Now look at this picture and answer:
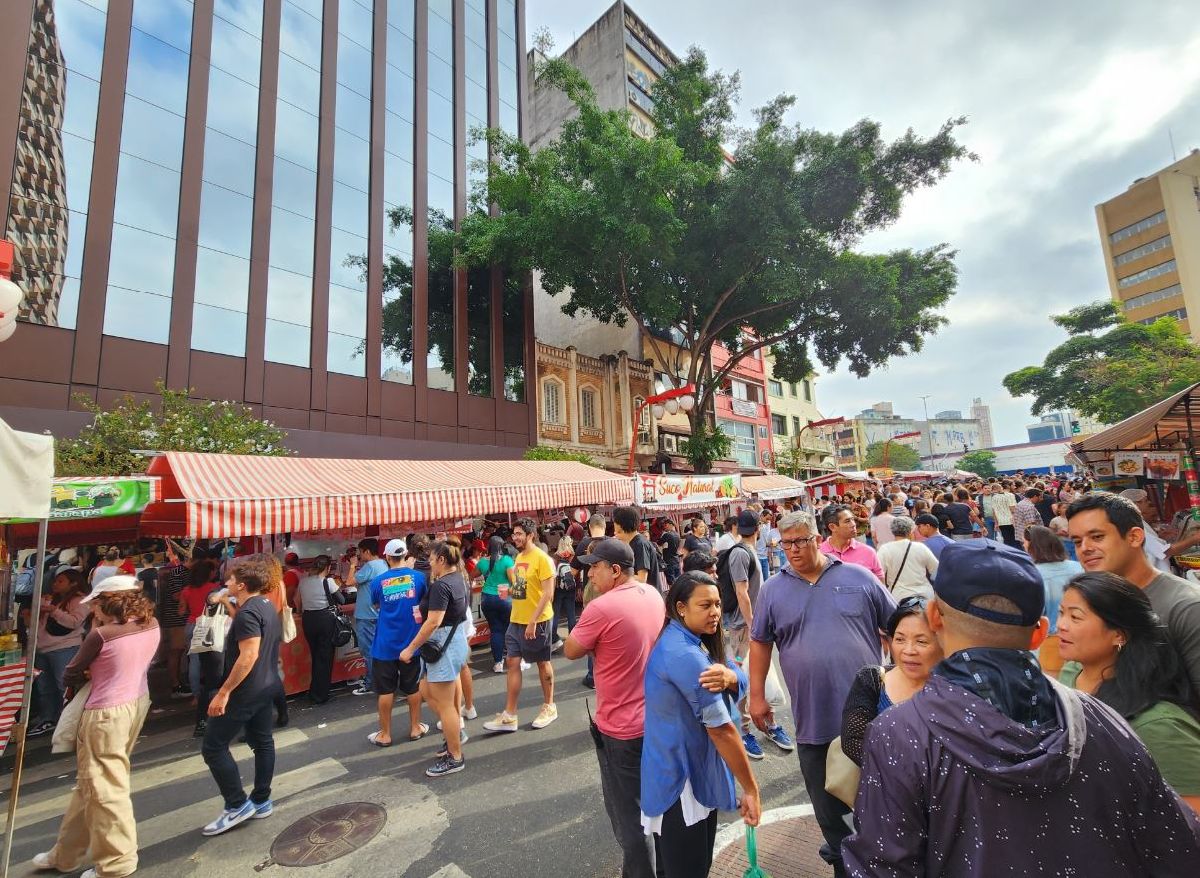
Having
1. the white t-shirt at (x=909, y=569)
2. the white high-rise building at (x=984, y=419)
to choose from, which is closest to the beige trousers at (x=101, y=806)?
the white t-shirt at (x=909, y=569)

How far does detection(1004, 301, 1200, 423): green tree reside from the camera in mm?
23891

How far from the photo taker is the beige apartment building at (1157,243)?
4438 centimetres

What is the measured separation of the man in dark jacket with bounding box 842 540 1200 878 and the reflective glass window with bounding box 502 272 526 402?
19.6 metres

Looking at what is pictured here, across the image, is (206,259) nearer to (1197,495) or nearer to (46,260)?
(46,260)

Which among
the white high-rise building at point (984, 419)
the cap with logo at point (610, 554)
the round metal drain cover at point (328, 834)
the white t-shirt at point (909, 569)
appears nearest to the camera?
the cap with logo at point (610, 554)

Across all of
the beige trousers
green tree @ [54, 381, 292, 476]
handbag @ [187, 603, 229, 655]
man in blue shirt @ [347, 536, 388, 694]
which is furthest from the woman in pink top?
green tree @ [54, 381, 292, 476]

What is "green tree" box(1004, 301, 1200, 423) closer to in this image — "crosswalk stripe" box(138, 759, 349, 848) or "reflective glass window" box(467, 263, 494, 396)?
"reflective glass window" box(467, 263, 494, 396)

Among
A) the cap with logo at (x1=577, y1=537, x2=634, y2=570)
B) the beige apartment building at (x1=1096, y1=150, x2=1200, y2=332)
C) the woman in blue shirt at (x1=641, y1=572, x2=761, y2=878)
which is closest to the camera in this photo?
the woman in blue shirt at (x1=641, y1=572, x2=761, y2=878)

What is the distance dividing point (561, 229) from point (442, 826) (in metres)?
16.8

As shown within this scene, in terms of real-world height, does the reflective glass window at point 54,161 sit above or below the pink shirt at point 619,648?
above

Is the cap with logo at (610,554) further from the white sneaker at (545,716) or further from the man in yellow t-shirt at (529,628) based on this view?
the white sneaker at (545,716)

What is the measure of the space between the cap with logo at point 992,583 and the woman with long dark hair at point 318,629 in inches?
282

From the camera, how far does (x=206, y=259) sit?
544 inches

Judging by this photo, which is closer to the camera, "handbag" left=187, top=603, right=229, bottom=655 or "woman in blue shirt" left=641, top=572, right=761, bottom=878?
"woman in blue shirt" left=641, top=572, right=761, bottom=878
